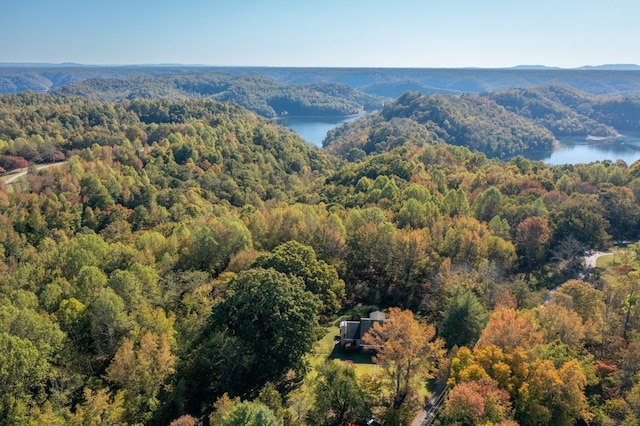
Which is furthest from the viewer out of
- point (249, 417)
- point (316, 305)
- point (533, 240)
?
point (533, 240)

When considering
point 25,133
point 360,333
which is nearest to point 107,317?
point 360,333

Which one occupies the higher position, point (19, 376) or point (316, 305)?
point (316, 305)

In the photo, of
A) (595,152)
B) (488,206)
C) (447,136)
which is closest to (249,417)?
(488,206)

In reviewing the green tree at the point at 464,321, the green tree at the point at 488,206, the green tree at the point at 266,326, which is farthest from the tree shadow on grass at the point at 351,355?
the green tree at the point at 488,206

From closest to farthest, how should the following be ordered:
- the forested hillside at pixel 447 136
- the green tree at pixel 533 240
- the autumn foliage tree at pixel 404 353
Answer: the autumn foliage tree at pixel 404 353
the green tree at pixel 533 240
the forested hillside at pixel 447 136

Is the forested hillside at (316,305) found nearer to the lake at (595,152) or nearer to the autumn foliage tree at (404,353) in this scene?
the autumn foliage tree at (404,353)

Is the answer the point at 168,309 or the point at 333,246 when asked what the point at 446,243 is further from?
the point at 168,309

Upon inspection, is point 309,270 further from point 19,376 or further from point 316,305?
point 19,376

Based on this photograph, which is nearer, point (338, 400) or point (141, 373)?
point (338, 400)
